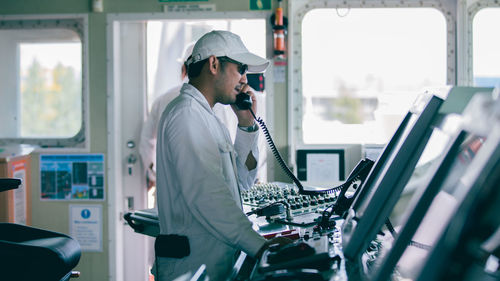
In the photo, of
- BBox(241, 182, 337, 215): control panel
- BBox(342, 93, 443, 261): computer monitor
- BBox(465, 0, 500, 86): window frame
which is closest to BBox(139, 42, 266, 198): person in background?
BBox(241, 182, 337, 215): control panel

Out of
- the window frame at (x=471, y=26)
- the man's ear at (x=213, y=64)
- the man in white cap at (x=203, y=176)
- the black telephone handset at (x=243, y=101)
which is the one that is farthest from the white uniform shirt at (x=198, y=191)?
the window frame at (x=471, y=26)

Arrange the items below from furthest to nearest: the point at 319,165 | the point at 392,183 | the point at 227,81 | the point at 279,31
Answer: the point at 319,165
the point at 279,31
the point at 227,81
the point at 392,183

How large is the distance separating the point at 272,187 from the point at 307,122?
1.10 m

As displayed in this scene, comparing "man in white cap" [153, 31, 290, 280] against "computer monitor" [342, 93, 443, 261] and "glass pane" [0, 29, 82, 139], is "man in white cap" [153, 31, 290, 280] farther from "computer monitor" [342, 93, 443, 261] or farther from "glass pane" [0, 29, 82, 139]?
"glass pane" [0, 29, 82, 139]

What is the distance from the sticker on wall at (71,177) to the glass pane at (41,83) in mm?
201

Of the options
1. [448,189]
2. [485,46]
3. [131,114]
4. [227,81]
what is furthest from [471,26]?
[448,189]

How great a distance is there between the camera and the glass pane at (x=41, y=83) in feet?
12.5

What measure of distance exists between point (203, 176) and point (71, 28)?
2.64 m

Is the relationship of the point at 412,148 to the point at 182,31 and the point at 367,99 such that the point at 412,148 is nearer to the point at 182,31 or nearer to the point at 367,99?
the point at 367,99

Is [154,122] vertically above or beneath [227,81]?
beneath

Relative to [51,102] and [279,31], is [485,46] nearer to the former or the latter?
[279,31]

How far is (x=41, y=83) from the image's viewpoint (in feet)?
12.8

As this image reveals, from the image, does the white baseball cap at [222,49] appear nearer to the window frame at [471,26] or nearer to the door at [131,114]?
the door at [131,114]

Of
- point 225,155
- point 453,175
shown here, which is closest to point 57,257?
point 225,155
